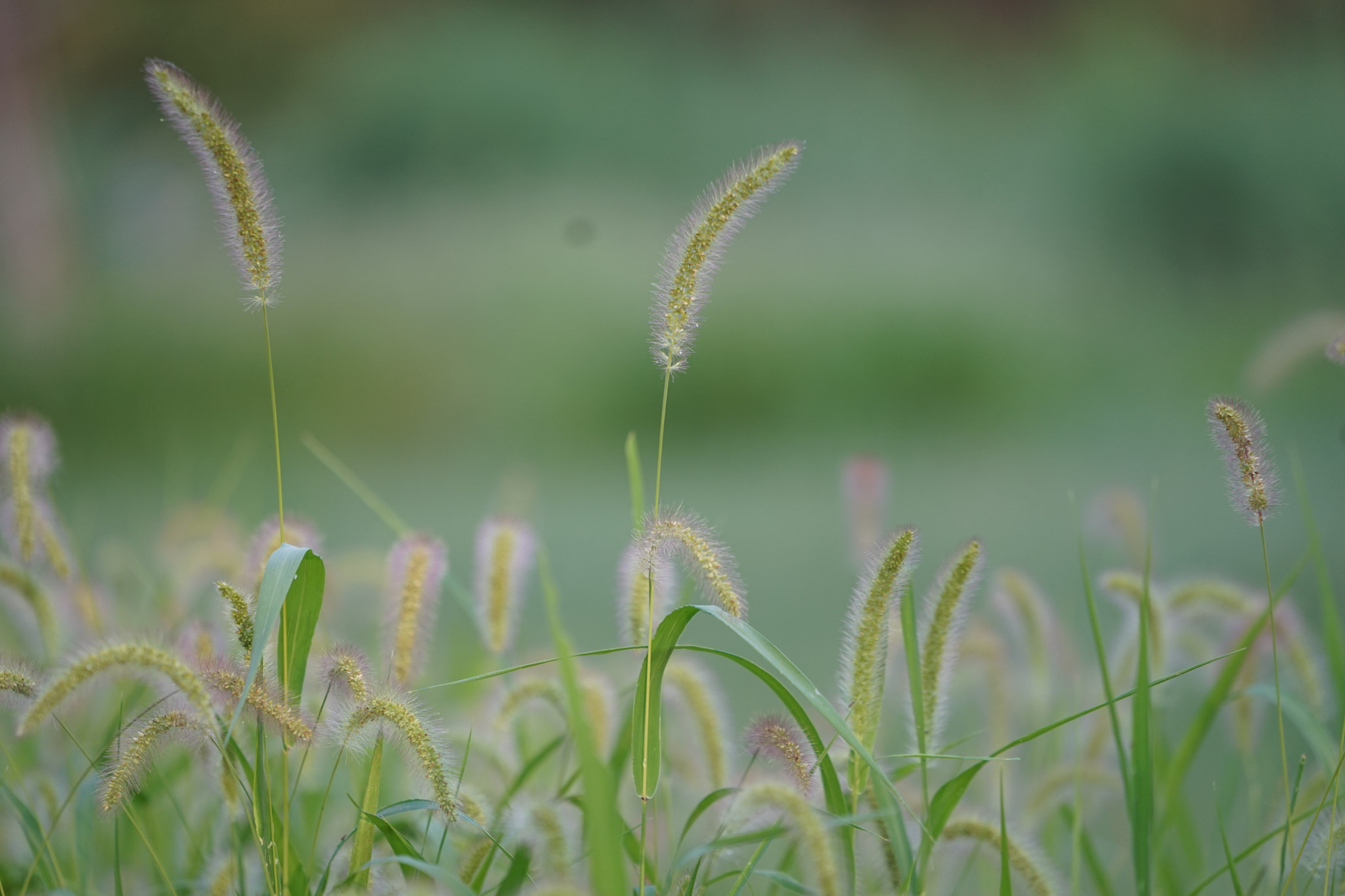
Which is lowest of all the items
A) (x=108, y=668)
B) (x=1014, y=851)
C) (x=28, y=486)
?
(x=1014, y=851)

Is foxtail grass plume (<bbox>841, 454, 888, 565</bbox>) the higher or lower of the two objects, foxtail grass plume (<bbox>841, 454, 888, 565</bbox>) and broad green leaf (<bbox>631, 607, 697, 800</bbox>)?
the higher

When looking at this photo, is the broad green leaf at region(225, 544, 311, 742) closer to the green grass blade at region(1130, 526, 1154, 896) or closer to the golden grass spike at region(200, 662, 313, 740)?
the golden grass spike at region(200, 662, 313, 740)

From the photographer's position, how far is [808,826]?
266 millimetres

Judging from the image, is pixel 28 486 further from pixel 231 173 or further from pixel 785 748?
pixel 785 748

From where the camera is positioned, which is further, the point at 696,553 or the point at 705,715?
the point at 705,715

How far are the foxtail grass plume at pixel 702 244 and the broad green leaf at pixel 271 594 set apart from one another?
0.53 feet

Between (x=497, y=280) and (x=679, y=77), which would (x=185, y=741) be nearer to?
(x=497, y=280)

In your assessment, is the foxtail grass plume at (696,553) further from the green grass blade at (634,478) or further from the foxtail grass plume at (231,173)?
the foxtail grass plume at (231,173)

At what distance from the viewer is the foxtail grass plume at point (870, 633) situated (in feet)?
1.17

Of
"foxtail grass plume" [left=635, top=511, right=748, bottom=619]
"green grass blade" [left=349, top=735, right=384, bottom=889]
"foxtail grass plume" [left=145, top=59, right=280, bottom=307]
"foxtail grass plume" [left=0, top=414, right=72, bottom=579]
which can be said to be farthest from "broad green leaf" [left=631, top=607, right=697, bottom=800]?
"foxtail grass plume" [left=0, top=414, right=72, bottom=579]

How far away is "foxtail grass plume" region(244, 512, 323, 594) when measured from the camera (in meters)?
0.46

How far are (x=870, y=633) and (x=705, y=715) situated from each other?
17cm

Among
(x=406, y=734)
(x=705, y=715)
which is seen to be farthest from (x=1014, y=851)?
(x=406, y=734)

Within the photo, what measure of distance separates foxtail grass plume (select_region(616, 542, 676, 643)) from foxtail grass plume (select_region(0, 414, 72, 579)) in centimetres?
34
